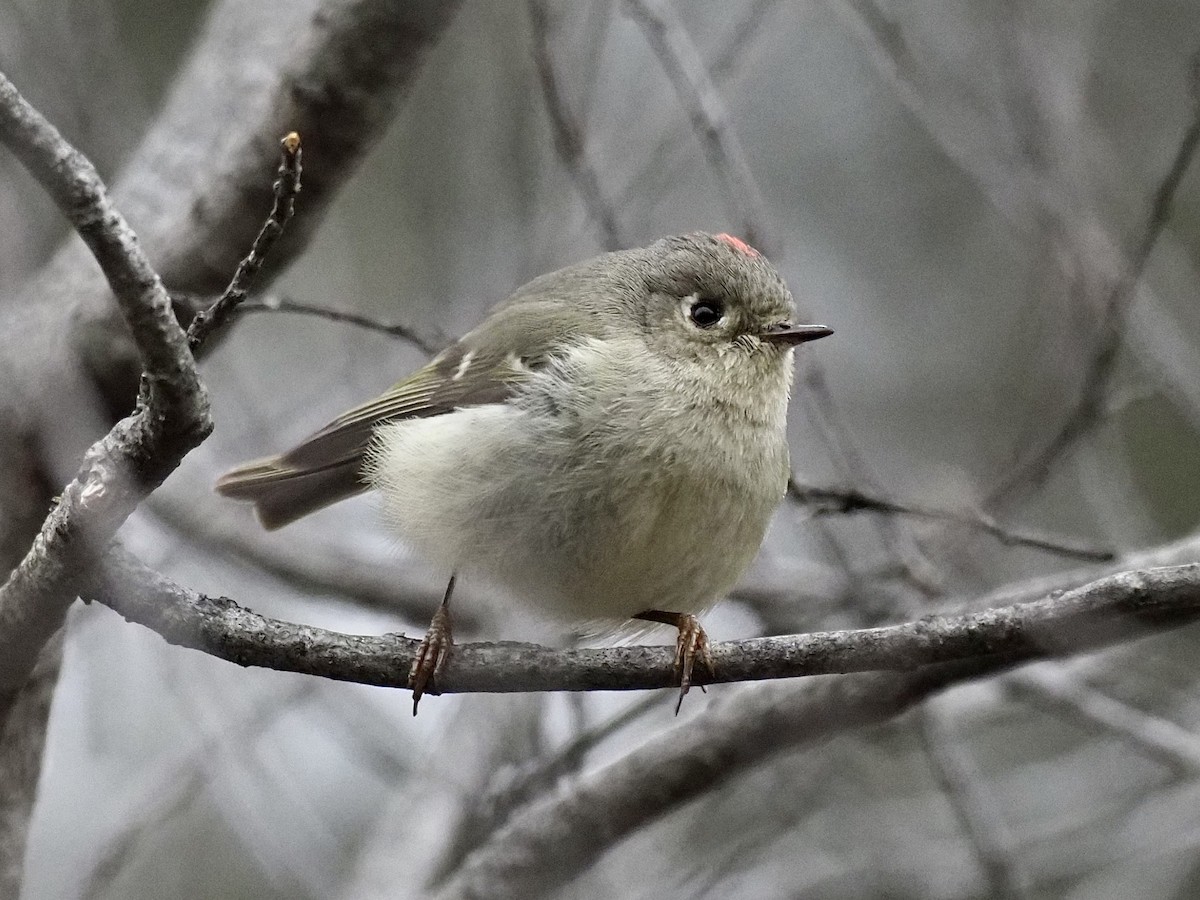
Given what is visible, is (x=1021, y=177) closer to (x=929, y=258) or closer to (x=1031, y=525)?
(x=1031, y=525)

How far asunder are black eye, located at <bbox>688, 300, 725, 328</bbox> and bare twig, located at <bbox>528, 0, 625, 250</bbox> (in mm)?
450

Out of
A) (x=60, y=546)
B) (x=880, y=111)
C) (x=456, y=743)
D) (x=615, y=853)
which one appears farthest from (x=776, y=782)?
(x=880, y=111)

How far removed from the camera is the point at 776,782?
15.6 ft

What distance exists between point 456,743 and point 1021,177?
8.92 feet

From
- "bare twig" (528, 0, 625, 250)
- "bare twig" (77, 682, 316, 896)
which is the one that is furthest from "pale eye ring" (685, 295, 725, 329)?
"bare twig" (77, 682, 316, 896)

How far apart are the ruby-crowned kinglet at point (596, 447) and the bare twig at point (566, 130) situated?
6.8 inches

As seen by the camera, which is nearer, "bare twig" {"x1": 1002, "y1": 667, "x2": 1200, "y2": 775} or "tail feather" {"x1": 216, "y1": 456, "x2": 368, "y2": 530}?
"tail feather" {"x1": 216, "y1": 456, "x2": 368, "y2": 530}

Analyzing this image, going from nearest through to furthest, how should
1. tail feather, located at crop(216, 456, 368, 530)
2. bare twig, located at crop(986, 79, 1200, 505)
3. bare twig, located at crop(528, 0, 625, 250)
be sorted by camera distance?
bare twig, located at crop(986, 79, 1200, 505) < tail feather, located at crop(216, 456, 368, 530) < bare twig, located at crop(528, 0, 625, 250)

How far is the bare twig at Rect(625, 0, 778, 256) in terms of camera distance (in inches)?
147

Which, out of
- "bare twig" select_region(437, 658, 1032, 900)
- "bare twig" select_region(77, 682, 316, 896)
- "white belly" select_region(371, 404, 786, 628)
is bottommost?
"bare twig" select_region(437, 658, 1032, 900)

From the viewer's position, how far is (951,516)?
3.30 metres

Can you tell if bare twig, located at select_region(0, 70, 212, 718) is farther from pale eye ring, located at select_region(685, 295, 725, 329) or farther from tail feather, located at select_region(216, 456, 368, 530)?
pale eye ring, located at select_region(685, 295, 725, 329)

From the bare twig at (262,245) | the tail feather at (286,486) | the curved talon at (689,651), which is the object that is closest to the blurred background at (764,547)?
the tail feather at (286,486)

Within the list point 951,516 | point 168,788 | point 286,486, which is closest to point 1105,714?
point 951,516
